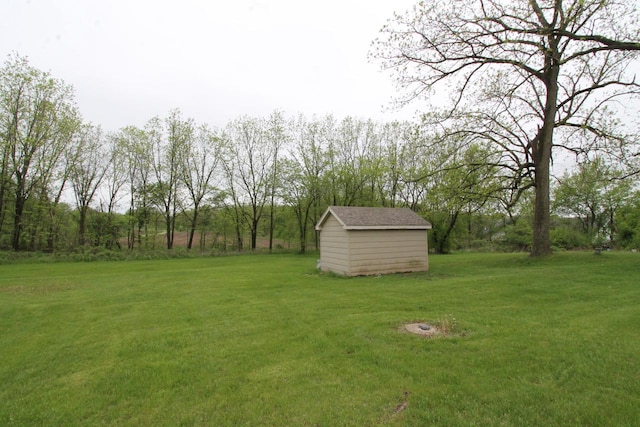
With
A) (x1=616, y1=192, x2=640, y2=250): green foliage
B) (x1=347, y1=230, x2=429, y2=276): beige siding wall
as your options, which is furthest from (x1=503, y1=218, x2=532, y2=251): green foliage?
(x1=347, y1=230, x2=429, y2=276): beige siding wall

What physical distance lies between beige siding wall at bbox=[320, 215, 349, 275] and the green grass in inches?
184

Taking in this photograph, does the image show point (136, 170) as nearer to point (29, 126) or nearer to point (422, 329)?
point (29, 126)

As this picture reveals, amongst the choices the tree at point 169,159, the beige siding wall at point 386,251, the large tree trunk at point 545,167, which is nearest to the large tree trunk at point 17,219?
the tree at point 169,159

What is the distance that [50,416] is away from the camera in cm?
314

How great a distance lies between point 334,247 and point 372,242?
1.64 m

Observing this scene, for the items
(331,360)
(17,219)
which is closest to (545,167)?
(331,360)

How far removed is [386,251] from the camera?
42.8ft

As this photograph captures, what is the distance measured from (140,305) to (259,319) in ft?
11.8

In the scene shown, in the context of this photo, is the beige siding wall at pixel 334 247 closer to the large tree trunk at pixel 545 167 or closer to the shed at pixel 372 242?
the shed at pixel 372 242

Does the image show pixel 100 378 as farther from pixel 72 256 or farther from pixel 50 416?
pixel 72 256

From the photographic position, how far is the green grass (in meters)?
3.01

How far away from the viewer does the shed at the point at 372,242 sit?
12.4 m

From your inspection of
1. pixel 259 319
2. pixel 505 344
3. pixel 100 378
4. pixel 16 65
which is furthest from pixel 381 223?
pixel 16 65

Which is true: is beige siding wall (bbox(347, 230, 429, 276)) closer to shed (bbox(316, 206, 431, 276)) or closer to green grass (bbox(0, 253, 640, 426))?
shed (bbox(316, 206, 431, 276))
